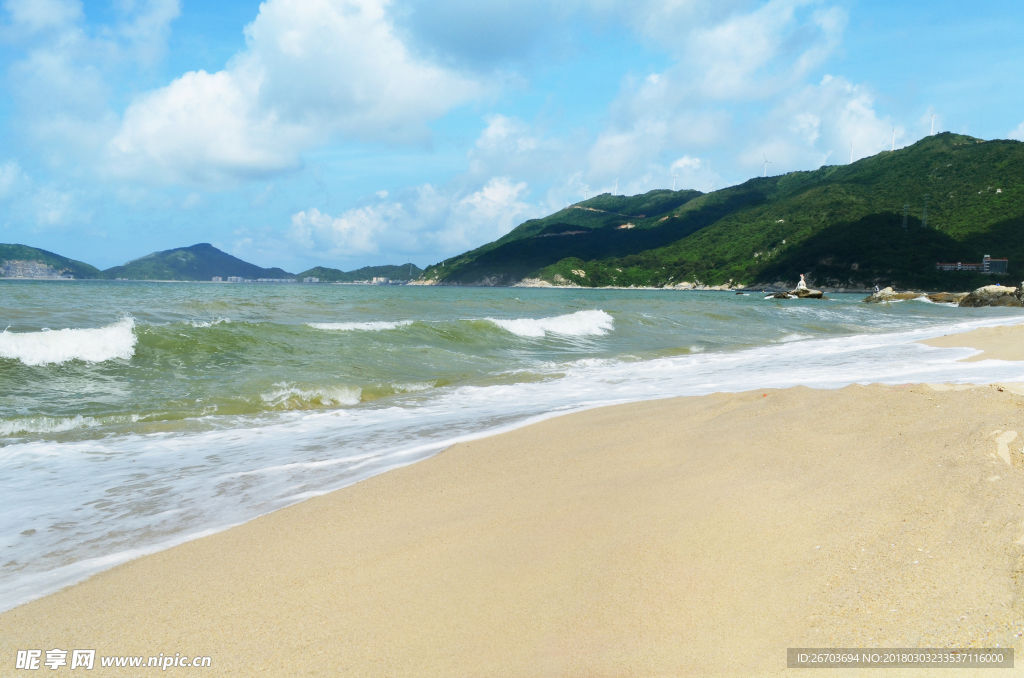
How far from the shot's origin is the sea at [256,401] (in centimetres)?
363

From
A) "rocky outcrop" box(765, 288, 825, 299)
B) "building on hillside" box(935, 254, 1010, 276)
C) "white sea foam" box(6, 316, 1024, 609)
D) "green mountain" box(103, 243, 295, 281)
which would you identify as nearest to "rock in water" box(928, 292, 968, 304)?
"rocky outcrop" box(765, 288, 825, 299)

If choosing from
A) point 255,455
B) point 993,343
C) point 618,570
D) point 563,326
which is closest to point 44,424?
point 255,455

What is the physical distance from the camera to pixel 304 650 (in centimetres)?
191

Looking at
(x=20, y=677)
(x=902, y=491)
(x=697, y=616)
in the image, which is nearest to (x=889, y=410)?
(x=902, y=491)

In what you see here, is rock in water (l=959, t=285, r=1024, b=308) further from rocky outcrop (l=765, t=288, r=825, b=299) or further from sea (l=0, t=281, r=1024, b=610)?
sea (l=0, t=281, r=1024, b=610)

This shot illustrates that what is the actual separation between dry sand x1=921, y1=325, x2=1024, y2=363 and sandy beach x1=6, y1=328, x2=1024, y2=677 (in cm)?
568

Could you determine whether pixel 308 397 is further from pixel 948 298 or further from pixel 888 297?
pixel 888 297

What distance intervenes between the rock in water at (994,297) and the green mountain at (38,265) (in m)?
154

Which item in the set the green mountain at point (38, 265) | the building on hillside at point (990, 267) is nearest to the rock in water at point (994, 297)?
the building on hillside at point (990, 267)

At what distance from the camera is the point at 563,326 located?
62.4ft

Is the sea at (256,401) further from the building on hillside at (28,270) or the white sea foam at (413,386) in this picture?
the building on hillside at (28,270)

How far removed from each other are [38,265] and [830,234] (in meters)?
165

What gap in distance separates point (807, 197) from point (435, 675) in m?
137

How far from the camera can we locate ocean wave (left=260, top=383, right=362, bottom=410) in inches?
312
